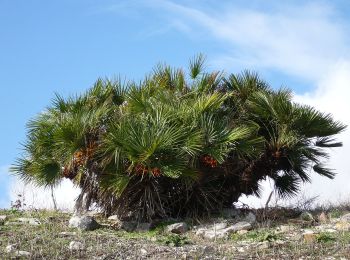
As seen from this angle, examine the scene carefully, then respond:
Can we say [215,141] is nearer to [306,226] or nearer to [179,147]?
[179,147]

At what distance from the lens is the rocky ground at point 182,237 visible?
354 inches

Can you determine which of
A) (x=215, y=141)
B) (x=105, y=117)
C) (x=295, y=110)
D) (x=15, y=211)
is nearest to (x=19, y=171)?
(x=15, y=211)

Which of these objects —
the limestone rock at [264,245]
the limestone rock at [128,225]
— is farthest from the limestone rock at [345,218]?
the limestone rock at [128,225]

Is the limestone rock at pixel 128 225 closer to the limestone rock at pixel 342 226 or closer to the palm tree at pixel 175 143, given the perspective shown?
the palm tree at pixel 175 143

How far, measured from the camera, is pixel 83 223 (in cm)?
1082

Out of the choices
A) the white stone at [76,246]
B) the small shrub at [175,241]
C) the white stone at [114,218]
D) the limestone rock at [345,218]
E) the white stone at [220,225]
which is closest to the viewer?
the white stone at [76,246]

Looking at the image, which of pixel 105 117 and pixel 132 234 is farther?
pixel 105 117

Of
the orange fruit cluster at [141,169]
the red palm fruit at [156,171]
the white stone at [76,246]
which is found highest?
the orange fruit cluster at [141,169]

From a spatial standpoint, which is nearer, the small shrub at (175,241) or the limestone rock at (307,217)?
the small shrub at (175,241)

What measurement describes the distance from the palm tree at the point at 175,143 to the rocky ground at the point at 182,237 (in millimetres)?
483

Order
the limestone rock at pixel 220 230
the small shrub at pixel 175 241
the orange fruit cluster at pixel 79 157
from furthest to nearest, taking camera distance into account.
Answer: the orange fruit cluster at pixel 79 157
the limestone rock at pixel 220 230
the small shrub at pixel 175 241

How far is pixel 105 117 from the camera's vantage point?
11.7 meters

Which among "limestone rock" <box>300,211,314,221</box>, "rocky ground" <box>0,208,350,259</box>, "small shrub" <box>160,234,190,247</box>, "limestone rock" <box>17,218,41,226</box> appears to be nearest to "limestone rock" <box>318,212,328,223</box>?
"rocky ground" <box>0,208,350,259</box>

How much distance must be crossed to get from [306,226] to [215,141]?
6.07ft
